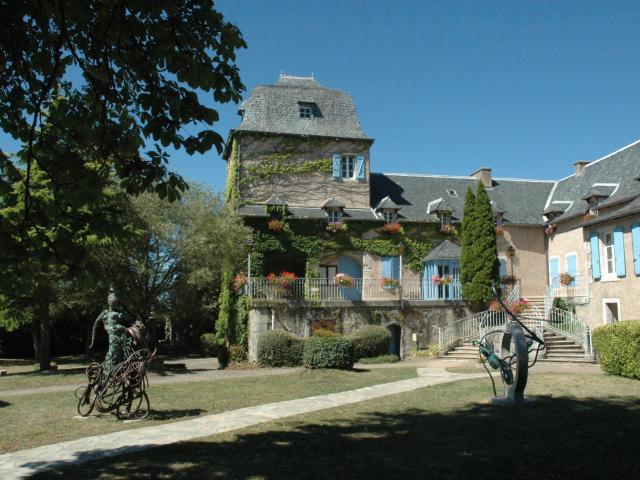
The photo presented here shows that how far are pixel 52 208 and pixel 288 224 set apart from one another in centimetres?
2119

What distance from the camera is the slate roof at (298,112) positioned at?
28.0 meters

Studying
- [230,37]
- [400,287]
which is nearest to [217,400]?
[230,37]

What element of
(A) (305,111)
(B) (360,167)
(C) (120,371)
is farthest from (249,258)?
(C) (120,371)

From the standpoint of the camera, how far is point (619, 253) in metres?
19.3

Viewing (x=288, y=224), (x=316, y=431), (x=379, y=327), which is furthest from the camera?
(x=288, y=224)

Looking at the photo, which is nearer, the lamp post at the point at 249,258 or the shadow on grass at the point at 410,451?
the shadow on grass at the point at 410,451

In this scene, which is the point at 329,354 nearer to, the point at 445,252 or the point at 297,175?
the point at 445,252

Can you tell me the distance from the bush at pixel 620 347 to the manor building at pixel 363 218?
7975 mm

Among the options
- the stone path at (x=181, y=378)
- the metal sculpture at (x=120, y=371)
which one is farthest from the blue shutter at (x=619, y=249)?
the metal sculpture at (x=120, y=371)

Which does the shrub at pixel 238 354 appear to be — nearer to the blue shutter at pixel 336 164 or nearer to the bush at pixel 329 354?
the bush at pixel 329 354

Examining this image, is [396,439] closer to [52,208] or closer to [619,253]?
[52,208]

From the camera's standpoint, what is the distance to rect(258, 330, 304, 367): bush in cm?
2109

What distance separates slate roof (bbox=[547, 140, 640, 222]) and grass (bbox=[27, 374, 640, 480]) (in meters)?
15.4

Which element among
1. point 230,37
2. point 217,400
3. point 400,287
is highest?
point 230,37
